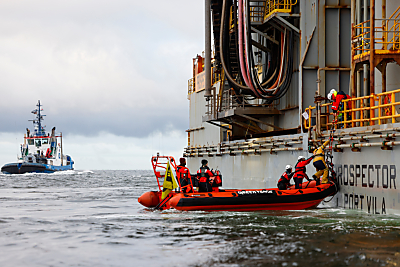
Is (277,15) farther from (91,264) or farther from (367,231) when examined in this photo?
(91,264)

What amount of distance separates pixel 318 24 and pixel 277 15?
2493 millimetres

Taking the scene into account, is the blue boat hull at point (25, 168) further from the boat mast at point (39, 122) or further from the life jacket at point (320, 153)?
the life jacket at point (320, 153)

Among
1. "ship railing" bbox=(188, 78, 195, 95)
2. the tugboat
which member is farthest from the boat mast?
"ship railing" bbox=(188, 78, 195, 95)

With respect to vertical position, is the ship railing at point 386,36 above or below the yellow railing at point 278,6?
below

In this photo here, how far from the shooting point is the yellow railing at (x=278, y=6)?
23656 mm

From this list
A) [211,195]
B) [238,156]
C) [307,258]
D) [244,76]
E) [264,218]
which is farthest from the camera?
[238,156]

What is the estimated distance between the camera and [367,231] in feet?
37.4

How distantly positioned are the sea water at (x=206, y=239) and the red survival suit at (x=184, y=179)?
102 centimetres

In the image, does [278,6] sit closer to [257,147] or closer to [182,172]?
[257,147]

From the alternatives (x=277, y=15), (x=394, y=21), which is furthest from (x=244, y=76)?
(x=394, y=21)

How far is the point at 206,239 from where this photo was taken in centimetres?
1092

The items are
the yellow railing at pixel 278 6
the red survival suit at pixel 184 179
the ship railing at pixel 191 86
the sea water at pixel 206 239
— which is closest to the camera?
the sea water at pixel 206 239

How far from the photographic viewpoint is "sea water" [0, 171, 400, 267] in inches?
350

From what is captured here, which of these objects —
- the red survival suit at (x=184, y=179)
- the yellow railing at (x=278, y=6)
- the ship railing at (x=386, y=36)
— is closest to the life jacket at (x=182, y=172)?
the red survival suit at (x=184, y=179)
